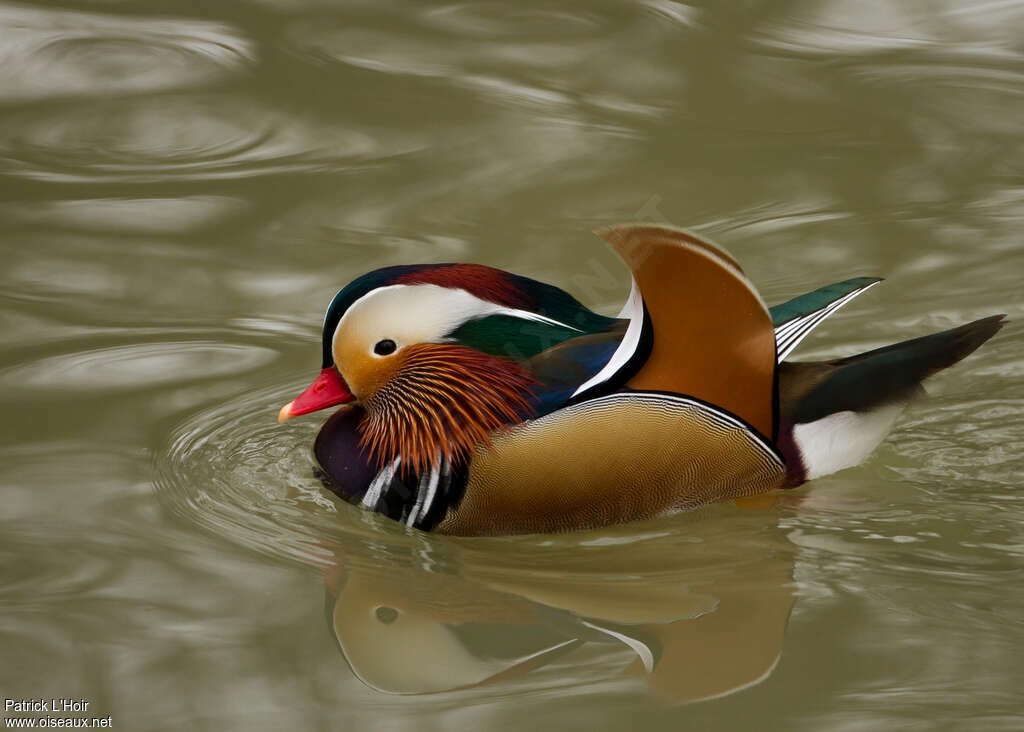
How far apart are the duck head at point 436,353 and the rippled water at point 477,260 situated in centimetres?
29

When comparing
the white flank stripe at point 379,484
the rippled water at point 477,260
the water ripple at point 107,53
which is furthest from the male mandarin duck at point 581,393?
the water ripple at point 107,53

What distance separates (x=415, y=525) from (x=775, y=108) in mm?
3569

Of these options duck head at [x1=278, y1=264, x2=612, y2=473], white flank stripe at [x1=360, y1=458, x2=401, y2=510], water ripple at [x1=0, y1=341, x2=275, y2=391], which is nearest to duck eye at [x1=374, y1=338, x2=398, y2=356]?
duck head at [x1=278, y1=264, x2=612, y2=473]

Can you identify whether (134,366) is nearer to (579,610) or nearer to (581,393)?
(581,393)

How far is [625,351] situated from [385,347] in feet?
2.22

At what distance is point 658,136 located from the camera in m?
6.82

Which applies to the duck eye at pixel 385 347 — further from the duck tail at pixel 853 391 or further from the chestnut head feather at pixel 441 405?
the duck tail at pixel 853 391

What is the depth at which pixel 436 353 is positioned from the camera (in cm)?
432

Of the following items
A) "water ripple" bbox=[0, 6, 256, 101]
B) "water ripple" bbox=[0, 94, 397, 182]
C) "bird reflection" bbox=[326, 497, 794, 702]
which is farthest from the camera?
"water ripple" bbox=[0, 6, 256, 101]

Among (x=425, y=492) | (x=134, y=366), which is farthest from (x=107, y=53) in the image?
(x=425, y=492)

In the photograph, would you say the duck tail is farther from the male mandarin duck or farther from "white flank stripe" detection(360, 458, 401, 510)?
"white flank stripe" detection(360, 458, 401, 510)

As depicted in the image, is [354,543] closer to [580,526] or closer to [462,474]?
[462,474]

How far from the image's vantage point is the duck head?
4.17 meters

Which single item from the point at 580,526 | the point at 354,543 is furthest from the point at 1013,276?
the point at 354,543
